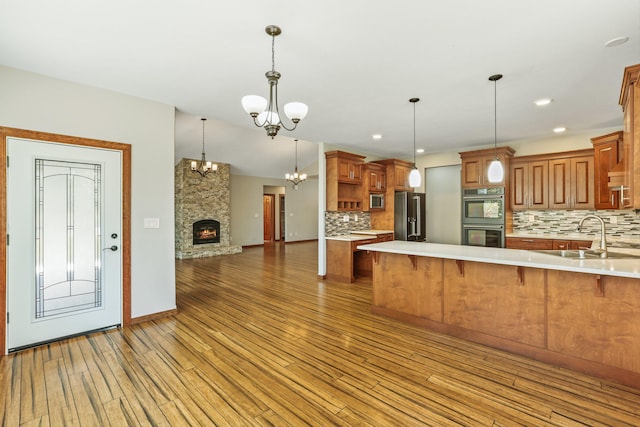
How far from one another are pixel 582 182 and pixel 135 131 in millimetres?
6781

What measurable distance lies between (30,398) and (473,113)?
5.50 metres

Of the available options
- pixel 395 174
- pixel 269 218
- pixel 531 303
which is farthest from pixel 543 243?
pixel 269 218

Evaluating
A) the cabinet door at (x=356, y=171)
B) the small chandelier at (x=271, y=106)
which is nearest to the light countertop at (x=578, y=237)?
the cabinet door at (x=356, y=171)

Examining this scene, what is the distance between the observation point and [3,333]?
2.82 metres

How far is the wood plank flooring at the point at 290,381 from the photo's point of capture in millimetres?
1955

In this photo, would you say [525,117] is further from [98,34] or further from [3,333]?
[3,333]

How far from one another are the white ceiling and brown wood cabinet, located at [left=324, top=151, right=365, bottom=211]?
160cm

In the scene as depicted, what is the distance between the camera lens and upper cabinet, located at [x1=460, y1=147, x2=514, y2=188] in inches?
215

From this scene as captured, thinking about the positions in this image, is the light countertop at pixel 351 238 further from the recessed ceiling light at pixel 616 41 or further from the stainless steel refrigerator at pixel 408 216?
the recessed ceiling light at pixel 616 41

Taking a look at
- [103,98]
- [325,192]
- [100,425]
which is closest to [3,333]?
[100,425]

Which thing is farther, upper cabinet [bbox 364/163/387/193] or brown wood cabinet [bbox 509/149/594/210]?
upper cabinet [bbox 364/163/387/193]

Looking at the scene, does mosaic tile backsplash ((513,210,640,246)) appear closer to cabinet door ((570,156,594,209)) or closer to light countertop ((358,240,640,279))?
cabinet door ((570,156,594,209))

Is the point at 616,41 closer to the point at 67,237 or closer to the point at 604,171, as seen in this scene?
the point at 604,171

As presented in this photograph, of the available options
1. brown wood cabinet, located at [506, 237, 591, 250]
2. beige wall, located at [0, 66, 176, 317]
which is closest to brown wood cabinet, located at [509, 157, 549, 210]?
brown wood cabinet, located at [506, 237, 591, 250]
